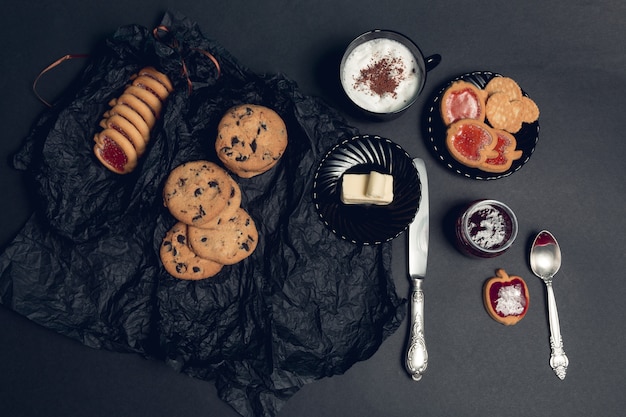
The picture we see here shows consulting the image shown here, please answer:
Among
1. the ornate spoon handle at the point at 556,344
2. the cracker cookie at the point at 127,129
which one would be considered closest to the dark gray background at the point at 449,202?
the ornate spoon handle at the point at 556,344

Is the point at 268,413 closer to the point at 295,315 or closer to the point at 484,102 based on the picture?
the point at 295,315

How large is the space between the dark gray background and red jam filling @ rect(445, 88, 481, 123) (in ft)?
0.35

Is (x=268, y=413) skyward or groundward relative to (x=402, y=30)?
groundward

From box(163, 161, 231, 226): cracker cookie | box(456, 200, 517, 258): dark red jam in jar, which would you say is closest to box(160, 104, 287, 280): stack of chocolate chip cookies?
box(163, 161, 231, 226): cracker cookie

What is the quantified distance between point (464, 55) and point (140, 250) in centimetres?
99

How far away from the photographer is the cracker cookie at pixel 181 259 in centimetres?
138

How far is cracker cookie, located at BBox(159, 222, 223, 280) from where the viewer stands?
4.51 feet

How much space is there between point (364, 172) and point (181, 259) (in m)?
0.50

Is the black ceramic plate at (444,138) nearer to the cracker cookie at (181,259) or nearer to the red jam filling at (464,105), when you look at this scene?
the red jam filling at (464,105)

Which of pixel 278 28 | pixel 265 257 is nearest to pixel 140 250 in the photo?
pixel 265 257

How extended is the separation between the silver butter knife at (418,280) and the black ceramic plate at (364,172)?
0.17ft

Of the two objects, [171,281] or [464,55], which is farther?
[464,55]

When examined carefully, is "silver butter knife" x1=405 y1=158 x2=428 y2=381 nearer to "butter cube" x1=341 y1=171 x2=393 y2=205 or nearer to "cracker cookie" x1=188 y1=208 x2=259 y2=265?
"butter cube" x1=341 y1=171 x2=393 y2=205

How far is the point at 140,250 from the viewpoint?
1.46 metres
